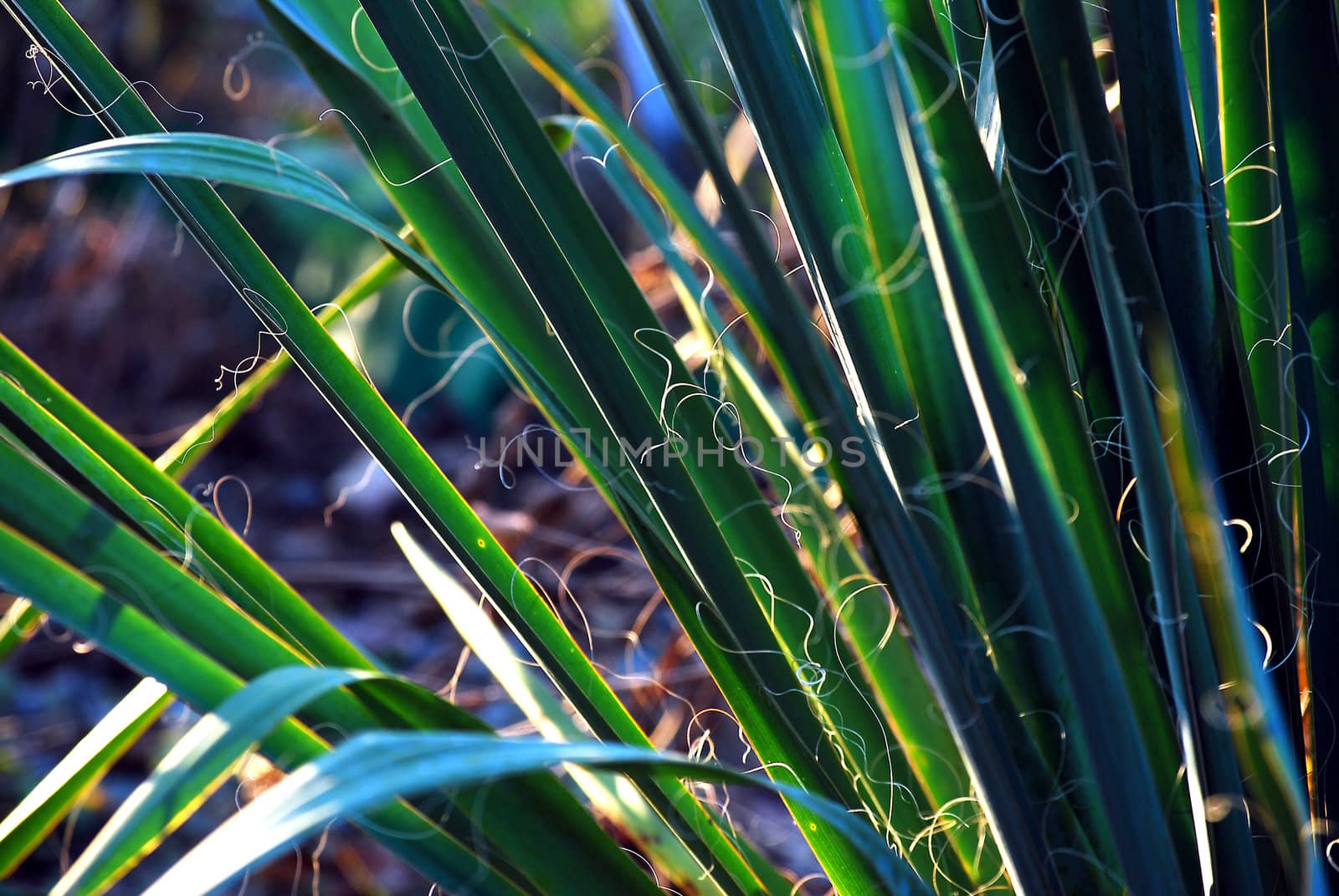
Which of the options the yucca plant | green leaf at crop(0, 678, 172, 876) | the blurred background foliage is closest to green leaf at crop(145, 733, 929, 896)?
the yucca plant

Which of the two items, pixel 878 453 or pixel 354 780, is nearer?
pixel 354 780

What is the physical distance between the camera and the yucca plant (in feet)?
0.87

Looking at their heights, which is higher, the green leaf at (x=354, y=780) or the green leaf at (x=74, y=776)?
the green leaf at (x=354, y=780)

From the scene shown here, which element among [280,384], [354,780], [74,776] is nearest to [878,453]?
[354,780]

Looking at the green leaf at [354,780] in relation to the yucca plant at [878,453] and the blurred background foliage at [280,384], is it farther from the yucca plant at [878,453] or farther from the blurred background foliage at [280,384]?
the blurred background foliage at [280,384]

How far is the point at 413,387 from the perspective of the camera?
2.11 m

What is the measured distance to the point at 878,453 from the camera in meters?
0.38

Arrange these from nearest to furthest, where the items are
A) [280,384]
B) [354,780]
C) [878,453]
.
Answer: [354,780] → [878,453] → [280,384]

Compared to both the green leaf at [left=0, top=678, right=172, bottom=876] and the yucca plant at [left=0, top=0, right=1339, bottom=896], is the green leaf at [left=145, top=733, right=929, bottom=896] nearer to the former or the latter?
the yucca plant at [left=0, top=0, right=1339, bottom=896]

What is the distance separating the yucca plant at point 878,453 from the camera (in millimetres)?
266

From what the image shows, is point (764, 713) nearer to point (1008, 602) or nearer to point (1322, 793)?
point (1008, 602)

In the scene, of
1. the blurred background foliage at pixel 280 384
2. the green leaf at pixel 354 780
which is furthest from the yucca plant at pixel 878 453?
the blurred background foliage at pixel 280 384

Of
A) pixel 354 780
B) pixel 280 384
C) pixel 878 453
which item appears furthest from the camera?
pixel 280 384

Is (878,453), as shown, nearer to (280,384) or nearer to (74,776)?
(74,776)
